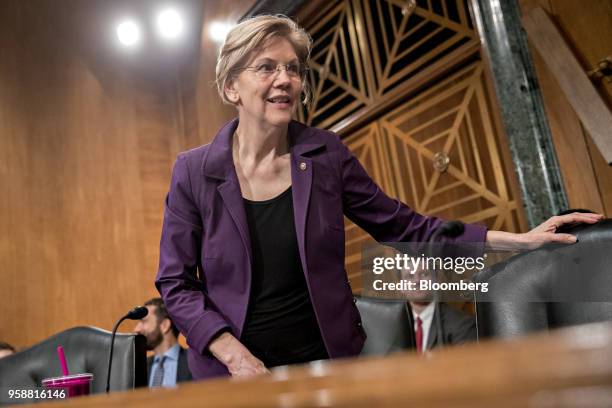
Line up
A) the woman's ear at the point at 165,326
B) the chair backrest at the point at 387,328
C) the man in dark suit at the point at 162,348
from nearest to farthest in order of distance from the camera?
the chair backrest at the point at 387,328 < the man in dark suit at the point at 162,348 < the woman's ear at the point at 165,326

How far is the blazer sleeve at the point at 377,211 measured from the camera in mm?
1498

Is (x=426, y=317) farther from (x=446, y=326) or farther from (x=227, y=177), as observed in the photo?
(x=227, y=177)

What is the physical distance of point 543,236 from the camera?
1270mm

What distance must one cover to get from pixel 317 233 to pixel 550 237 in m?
0.45

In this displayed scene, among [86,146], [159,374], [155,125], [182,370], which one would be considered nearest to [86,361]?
[182,370]

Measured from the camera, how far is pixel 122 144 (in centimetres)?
561

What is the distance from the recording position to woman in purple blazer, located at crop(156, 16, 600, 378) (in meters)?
1.32

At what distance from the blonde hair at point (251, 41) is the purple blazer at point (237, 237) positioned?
16 cm

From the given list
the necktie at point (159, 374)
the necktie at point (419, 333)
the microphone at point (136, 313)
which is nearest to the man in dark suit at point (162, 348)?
the necktie at point (159, 374)

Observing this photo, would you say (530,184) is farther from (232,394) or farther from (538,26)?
(232,394)

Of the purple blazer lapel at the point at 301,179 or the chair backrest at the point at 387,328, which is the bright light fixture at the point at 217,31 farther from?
the purple blazer lapel at the point at 301,179

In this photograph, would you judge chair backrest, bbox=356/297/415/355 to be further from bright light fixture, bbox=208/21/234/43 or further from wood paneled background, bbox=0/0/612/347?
bright light fixture, bbox=208/21/234/43

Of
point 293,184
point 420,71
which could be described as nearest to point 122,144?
point 420,71

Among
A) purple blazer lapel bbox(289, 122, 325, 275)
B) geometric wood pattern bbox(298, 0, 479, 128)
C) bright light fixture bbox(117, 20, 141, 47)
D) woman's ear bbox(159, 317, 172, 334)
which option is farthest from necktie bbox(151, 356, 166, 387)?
bright light fixture bbox(117, 20, 141, 47)
